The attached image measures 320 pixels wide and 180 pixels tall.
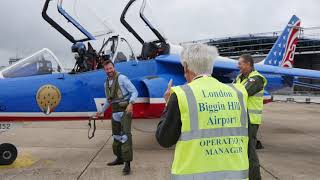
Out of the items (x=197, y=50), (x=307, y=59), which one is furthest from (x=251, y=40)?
(x=197, y=50)

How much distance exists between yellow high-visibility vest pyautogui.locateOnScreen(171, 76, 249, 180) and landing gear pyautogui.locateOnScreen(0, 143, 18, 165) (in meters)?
5.05

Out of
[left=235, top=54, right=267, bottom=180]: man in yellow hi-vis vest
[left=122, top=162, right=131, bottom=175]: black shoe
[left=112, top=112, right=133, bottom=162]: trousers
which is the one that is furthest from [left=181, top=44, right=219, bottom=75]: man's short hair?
[left=122, top=162, right=131, bottom=175]: black shoe

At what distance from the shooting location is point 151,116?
8.16 m

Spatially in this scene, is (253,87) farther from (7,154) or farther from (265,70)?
(7,154)

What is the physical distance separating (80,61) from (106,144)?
2360 mm

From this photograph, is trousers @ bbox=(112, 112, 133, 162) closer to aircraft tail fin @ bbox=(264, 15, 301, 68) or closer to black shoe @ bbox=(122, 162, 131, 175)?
black shoe @ bbox=(122, 162, 131, 175)

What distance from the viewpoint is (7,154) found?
6578mm

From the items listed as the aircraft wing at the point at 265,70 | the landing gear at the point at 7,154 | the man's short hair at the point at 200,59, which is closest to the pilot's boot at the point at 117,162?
the landing gear at the point at 7,154

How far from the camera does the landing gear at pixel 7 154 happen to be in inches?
257

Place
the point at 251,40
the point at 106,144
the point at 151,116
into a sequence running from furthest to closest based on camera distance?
1. the point at 251,40
2. the point at 106,144
3. the point at 151,116

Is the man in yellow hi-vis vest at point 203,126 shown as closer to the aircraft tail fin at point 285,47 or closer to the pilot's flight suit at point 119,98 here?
the pilot's flight suit at point 119,98

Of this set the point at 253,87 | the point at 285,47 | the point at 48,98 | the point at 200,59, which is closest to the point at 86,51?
the point at 48,98

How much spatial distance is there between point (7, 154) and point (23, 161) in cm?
39

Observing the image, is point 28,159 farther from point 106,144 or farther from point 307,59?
point 307,59
